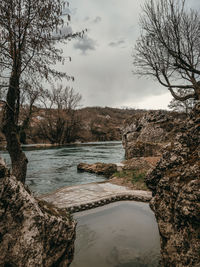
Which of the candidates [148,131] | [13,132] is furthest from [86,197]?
[148,131]

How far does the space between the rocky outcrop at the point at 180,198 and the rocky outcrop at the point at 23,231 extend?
1.28 m

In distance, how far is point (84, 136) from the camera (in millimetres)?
48656

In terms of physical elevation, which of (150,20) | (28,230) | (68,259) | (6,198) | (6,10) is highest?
(150,20)

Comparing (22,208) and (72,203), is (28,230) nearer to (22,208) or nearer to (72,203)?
(22,208)

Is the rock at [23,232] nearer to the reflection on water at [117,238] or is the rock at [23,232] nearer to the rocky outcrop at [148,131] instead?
the reflection on water at [117,238]

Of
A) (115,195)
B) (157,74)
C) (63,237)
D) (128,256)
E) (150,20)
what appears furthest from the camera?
(157,74)

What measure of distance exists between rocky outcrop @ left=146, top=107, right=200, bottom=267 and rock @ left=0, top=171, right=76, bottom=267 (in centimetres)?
128

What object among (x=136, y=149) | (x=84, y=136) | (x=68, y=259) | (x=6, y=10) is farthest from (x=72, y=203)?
(x=84, y=136)

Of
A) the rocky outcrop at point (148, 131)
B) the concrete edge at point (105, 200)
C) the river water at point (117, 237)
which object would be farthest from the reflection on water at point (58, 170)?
the river water at point (117, 237)

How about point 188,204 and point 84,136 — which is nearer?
point 188,204

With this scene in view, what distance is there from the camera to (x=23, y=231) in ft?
5.65

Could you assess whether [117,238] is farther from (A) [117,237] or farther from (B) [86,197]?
(B) [86,197]

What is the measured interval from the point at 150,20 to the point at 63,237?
38.5 feet

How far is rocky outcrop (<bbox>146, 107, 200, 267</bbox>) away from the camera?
1.81 metres
